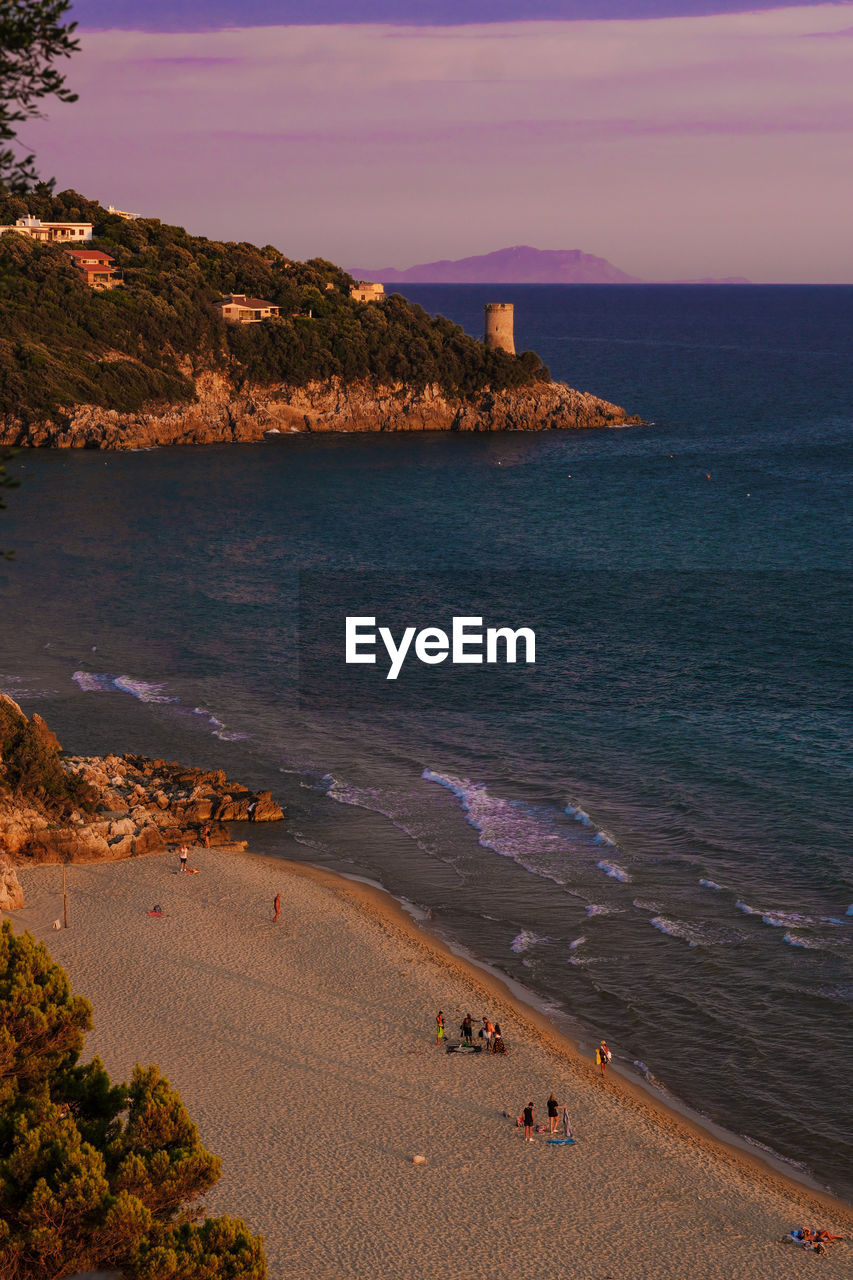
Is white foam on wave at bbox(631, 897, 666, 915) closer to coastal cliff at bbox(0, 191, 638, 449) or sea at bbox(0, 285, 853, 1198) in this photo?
sea at bbox(0, 285, 853, 1198)

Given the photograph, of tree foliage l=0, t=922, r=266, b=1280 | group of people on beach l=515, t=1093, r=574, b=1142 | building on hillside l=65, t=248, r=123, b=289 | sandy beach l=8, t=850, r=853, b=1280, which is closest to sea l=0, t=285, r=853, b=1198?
sandy beach l=8, t=850, r=853, b=1280

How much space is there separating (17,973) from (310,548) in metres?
68.0

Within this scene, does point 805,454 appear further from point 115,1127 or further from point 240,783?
point 115,1127

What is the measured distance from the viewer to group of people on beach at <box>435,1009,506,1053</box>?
2959 cm

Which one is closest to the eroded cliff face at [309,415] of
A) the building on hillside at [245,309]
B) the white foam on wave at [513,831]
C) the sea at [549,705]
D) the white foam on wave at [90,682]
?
the sea at [549,705]

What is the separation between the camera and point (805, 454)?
4798 inches

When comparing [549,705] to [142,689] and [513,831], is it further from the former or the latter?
[142,689]

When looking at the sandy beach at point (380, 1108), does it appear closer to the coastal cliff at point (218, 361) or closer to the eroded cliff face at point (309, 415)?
the eroded cliff face at point (309, 415)

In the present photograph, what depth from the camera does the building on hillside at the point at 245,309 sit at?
456 ft

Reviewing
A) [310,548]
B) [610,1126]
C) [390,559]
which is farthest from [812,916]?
[310,548]

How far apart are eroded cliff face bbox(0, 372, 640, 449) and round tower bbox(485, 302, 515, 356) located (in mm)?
6945

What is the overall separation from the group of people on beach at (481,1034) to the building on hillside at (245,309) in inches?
4661

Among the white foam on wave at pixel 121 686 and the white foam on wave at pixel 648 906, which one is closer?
the white foam on wave at pixel 648 906

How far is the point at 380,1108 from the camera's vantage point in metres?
27.1
